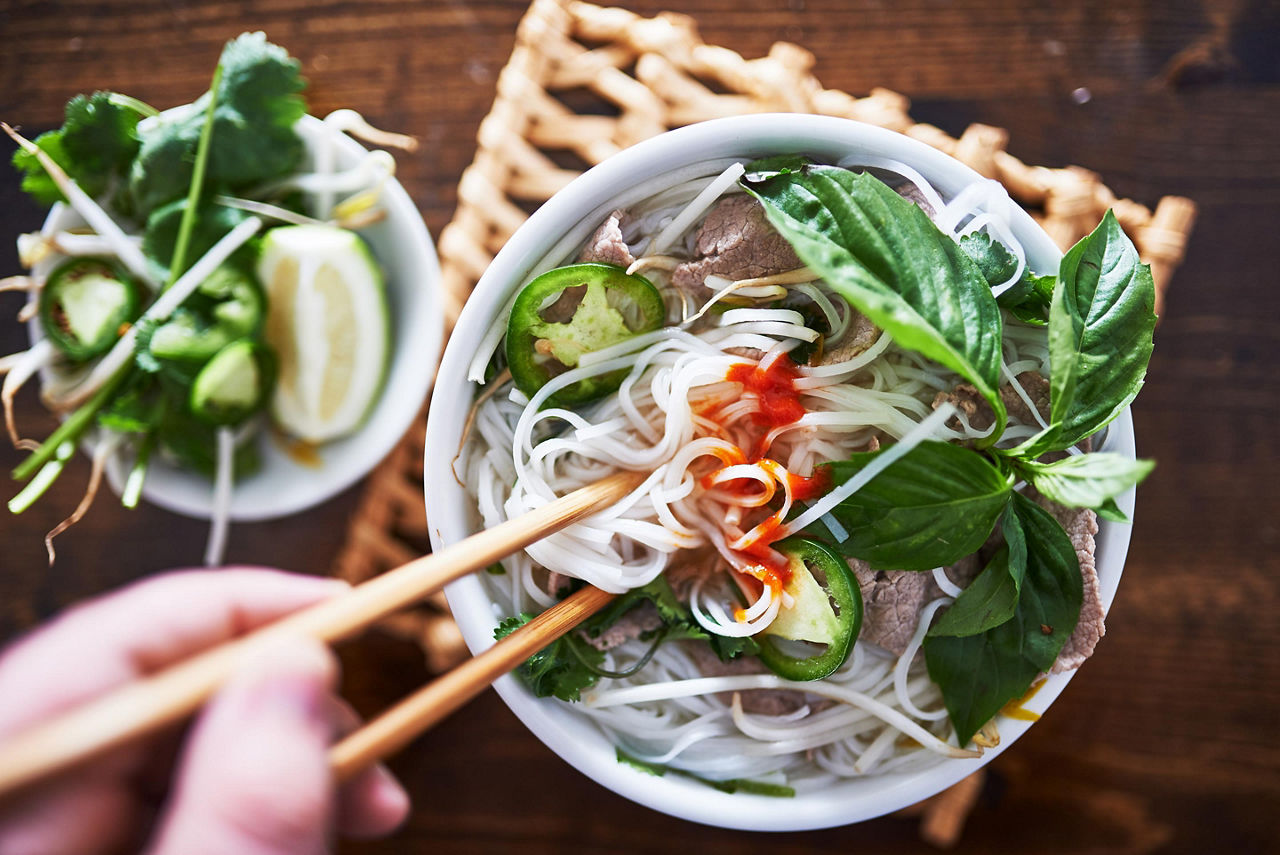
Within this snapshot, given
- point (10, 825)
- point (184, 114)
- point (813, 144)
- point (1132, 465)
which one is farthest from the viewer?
point (184, 114)

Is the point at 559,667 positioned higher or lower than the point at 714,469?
lower

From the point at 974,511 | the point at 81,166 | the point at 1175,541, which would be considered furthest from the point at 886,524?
the point at 81,166

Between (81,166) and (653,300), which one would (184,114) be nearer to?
(81,166)

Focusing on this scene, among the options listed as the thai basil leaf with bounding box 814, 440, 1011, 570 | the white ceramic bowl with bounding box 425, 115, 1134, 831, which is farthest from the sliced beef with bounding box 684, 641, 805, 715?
the thai basil leaf with bounding box 814, 440, 1011, 570

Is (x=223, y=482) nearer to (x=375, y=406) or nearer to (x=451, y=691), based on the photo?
(x=375, y=406)

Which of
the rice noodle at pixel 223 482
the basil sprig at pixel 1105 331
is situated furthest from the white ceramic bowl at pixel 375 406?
the basil sprig at pixel 1105 331

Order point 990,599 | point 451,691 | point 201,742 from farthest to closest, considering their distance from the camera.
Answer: point 990,599 → point 451,691 → point 201,742

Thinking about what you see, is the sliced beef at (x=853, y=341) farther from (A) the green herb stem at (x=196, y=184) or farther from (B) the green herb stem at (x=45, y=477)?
(B) the green herb stem at (x=45, y=477)

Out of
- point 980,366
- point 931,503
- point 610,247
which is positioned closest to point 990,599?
point 931,503
